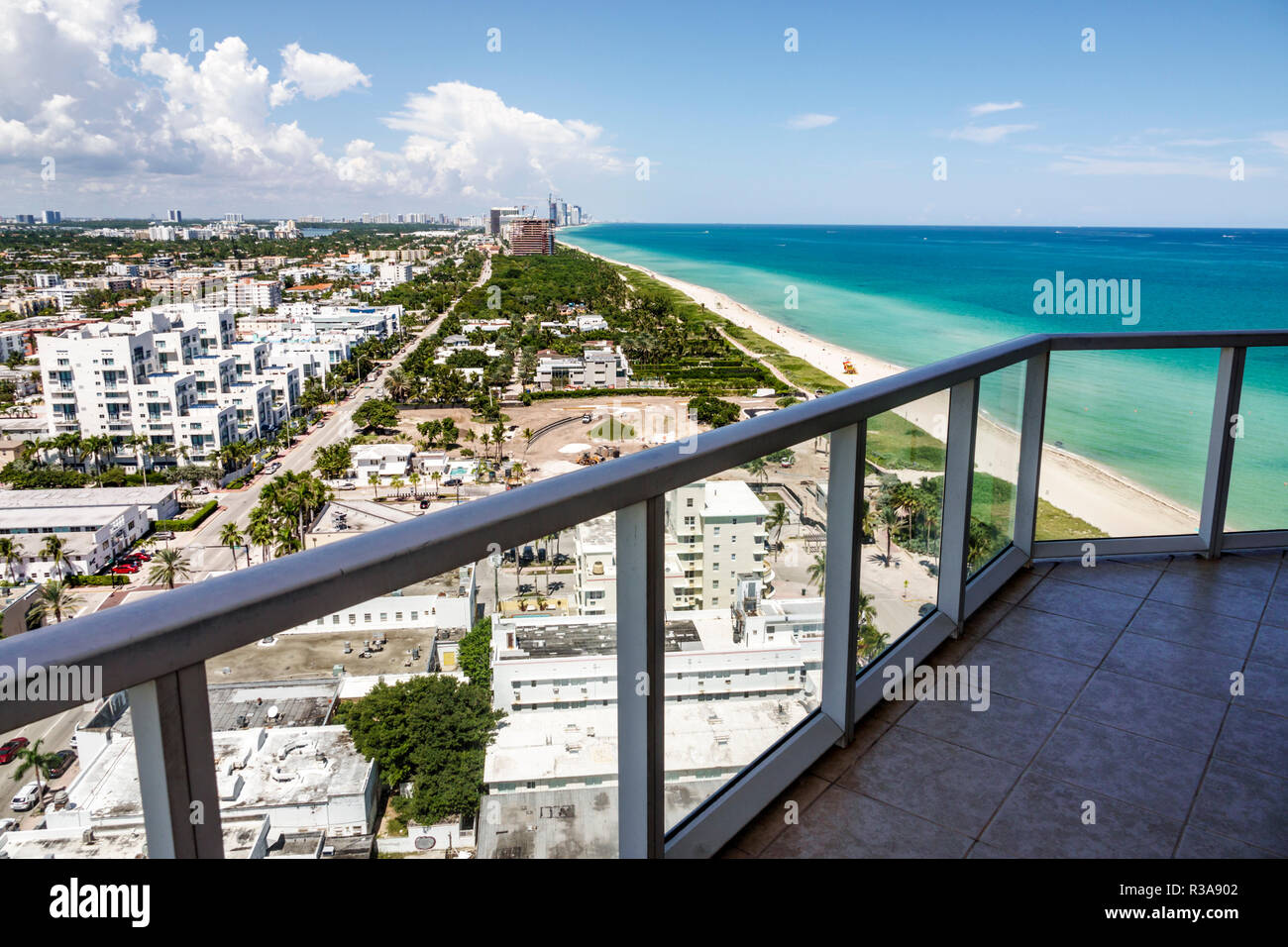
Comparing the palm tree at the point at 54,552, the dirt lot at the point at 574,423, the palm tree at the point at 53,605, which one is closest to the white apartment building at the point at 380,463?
the dirt lot at the point at 574,423

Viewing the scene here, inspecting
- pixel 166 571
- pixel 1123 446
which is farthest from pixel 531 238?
pixel 1123 446

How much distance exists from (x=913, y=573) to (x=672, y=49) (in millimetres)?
68099

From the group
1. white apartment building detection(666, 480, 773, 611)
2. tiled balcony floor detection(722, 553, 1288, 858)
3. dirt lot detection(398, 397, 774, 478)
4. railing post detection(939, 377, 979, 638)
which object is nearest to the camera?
white apartment building detection(666, 480, 773, 611)

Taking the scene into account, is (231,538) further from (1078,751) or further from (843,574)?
(1078,751)

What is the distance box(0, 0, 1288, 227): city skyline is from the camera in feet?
191

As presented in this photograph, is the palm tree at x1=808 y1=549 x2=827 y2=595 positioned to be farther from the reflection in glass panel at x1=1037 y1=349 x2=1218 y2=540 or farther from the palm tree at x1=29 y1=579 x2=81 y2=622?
the reflection in glass panel at x1=1037 y1=349 x2=1218 y2=540

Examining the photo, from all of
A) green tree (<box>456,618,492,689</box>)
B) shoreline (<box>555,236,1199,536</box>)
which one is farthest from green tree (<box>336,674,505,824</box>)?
shoreline (<box>555,236,1199,536</box>)

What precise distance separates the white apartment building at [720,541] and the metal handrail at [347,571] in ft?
0.23

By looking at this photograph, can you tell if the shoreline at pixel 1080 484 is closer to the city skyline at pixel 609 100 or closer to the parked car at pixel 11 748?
the parked car at pixel 11 748

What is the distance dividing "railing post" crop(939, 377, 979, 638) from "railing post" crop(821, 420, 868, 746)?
785mm

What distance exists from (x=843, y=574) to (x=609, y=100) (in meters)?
72.8

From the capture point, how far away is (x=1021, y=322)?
44188 mm

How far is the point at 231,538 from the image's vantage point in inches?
912
